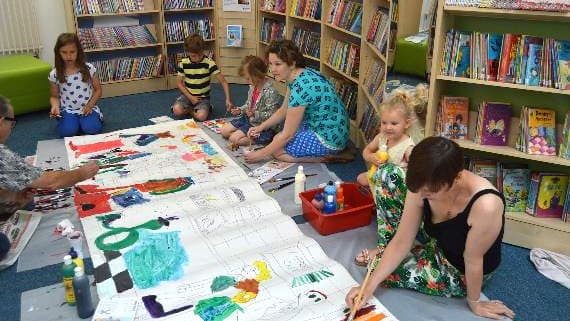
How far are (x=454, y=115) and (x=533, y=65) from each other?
0.49 m

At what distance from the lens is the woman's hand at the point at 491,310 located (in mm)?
2146

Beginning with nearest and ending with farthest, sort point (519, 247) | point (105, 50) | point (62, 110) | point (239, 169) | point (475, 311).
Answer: point (475, 311) → point (519, 247) → point (239, 169) → point (62, 110) → point (105, 50)

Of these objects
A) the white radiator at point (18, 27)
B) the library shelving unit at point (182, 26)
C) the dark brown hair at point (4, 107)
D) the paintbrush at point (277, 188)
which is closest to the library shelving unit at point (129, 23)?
the library shelving unit at point (182, 26)

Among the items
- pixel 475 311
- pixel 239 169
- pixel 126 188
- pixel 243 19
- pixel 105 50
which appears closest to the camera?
pixel 475 311

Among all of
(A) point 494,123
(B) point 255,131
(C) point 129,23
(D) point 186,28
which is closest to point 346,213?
(A) point 494,123

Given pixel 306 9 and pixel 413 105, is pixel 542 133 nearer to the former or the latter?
pixel 413 105

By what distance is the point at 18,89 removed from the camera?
186 inches

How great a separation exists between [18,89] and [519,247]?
4.36m

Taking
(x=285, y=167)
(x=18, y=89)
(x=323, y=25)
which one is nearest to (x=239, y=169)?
(x=285, y=167)

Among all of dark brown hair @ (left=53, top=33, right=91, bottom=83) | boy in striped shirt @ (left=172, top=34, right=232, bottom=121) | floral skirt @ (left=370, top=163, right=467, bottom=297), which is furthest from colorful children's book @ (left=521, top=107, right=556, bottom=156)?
dark brown hair @ (left=53, top=33, right=91, bottom=83)

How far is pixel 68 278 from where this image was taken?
7.18 ft

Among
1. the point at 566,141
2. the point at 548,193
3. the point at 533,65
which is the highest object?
the point at 533,65

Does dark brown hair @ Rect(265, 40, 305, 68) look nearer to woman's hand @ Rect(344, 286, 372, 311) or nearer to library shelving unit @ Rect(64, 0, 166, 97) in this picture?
woman's hand @ Rect(344, 286, 372, 311)

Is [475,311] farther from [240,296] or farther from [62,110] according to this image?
[62,110]
